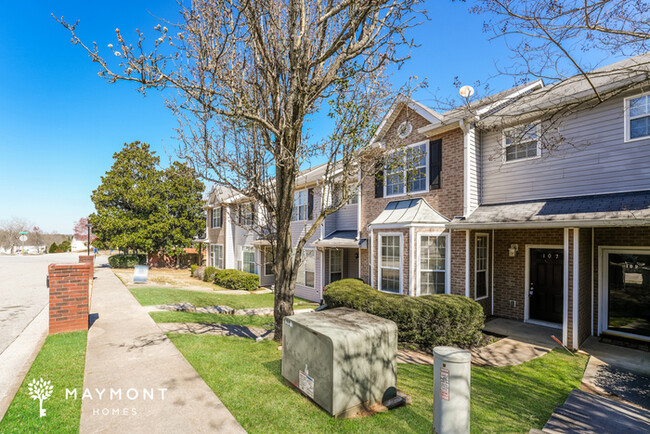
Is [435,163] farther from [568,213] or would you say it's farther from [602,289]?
[602,289]

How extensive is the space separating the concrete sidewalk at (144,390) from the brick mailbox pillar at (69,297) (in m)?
0.43

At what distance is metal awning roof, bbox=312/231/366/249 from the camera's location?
13609mm

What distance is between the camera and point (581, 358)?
24.8ft

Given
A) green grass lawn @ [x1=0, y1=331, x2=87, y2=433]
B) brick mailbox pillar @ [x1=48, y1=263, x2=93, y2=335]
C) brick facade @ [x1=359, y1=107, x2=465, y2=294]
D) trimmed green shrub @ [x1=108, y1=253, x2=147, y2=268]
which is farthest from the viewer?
trimmed green shrub @ [x1=108, y1=253, x2=147, y2=268]

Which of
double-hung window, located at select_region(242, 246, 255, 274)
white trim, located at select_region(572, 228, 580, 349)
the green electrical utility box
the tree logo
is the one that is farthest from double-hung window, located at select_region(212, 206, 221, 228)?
white trim, located at select_region(572, 228, 580, 349)

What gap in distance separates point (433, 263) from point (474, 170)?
3381 mm

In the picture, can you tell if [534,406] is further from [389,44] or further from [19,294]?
[19,294]

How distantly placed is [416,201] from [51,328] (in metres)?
10.8

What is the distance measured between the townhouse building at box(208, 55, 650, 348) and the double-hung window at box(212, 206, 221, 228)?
17.0 m

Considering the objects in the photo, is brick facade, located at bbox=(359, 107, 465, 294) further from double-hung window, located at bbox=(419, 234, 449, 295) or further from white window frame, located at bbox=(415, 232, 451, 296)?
double-hung window, located at bbox=(419, 234, 449, 295)

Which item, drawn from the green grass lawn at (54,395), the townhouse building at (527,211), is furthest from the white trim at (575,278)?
the green grass lawn at (54,395)

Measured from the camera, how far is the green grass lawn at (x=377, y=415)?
156 inches

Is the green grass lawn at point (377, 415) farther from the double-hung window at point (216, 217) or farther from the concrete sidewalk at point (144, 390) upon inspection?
the double-hung window at point (216, 217)

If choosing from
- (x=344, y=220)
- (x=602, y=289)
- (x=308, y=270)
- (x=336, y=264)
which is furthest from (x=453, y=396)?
(x=308, y=270)
